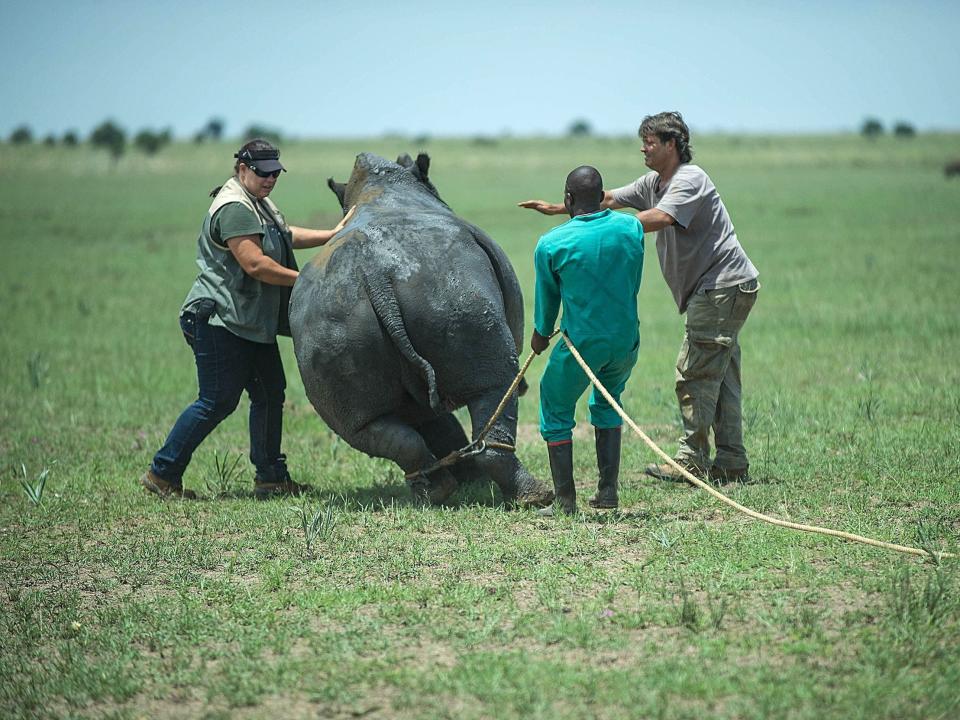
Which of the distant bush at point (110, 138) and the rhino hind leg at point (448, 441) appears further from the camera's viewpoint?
the distant bush at point (110, 138)

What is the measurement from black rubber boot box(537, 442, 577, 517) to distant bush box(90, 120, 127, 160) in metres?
71.5

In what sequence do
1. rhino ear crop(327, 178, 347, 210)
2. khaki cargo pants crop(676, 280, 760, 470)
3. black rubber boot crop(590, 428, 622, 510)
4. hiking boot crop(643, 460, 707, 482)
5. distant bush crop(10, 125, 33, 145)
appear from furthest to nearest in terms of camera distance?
distant bush crop(10, 125, 33, 145)
rhino ear crop(327, 178, 347, 210)
hiking boot crop(643, 460, 707, 482)
khaki cargo pants crop(676, 280, 760, 470)
black rubber boot crop(590, 428, 622, 510)

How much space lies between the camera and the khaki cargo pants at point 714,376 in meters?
6.96

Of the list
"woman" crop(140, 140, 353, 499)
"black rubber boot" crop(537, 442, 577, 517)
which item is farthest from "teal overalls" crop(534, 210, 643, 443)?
"woman" crop(140, 140, 353, 499)

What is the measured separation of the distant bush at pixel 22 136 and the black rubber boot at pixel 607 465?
93.0 meters

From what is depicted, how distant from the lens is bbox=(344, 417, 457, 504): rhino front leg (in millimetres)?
6492

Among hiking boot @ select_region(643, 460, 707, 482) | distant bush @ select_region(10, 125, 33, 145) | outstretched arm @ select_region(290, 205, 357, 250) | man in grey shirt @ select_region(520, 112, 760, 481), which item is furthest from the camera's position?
distant bush @ select_region(10, 125, 33, 145)

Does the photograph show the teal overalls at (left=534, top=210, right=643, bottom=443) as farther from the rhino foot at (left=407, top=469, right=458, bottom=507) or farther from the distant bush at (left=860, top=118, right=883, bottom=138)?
the distant bush at (left=860, top=118, right=883, bottom=138)

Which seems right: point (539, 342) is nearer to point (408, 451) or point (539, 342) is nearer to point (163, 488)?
point (408, 451)

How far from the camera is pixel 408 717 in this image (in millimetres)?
4000

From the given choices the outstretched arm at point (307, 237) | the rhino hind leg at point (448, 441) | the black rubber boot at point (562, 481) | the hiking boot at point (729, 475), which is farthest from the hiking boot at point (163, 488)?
the hiking boot at point (729, 475)

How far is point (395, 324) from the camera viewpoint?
20.3 feet

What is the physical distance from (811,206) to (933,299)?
56.1 feet

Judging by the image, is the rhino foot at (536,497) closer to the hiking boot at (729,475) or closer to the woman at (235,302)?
the hiking boot at (729,475)
